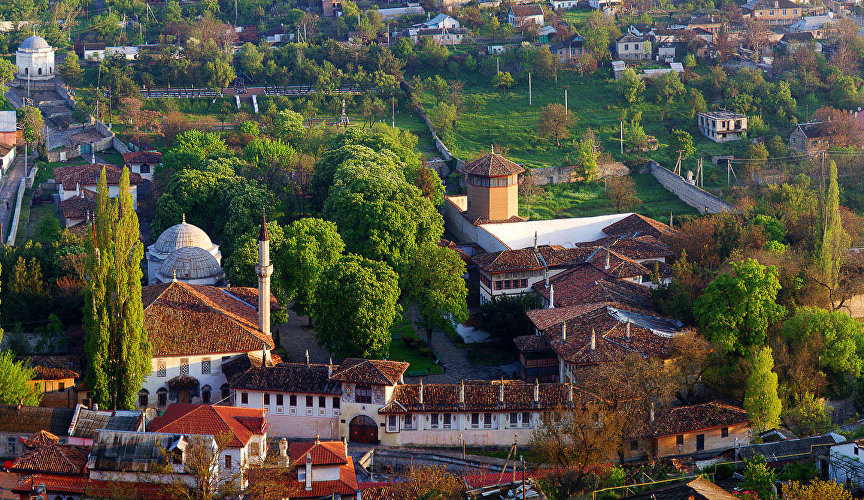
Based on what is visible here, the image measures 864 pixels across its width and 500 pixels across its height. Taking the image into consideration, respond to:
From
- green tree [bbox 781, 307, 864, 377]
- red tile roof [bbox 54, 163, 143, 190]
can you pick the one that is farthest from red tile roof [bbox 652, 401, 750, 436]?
red tile roof [bbox 54, 163, 143, 190]

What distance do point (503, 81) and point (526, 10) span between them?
14.8m

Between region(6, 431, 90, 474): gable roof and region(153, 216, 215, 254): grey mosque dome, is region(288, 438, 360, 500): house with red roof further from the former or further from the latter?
region(153, 216, 215, 254): grey mosque dome

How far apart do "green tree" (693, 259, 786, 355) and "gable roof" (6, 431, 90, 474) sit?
25136 millimetres

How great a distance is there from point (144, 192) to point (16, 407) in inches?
1283

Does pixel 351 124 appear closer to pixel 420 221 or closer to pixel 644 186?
pixel 644 186

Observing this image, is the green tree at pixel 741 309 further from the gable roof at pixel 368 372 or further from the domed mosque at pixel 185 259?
the domed mosque at pixel 185 259

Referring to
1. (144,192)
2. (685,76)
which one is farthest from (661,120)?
(144,192)

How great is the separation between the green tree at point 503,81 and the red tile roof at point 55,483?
6221 cm

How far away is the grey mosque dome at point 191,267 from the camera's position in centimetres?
5794

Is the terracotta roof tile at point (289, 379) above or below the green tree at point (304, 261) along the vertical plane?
below

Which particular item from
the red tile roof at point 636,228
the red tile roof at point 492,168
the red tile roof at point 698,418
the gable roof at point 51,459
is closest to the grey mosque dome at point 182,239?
the red tile roof at point 492,168

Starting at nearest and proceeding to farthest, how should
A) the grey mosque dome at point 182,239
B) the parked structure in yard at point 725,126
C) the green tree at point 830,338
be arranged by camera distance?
the green tree at point 830,338 < the grey mosque dome at point 182,239 < the parked structure in yard at point 725,126

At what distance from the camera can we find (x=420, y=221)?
62906mm

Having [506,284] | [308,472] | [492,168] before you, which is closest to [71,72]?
[492,168]
